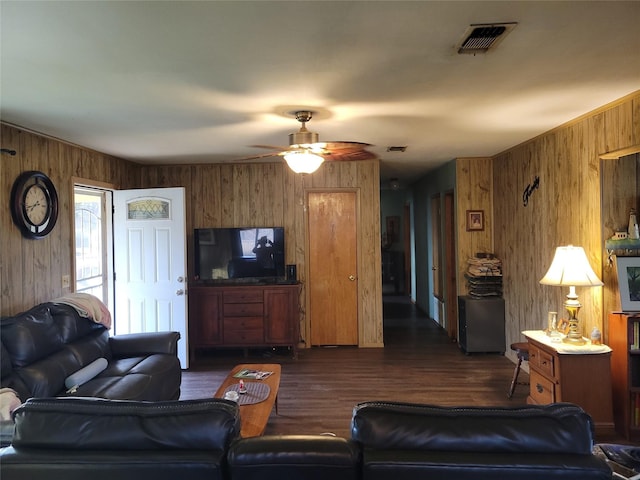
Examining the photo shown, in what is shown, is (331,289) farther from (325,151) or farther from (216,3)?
(216,3)

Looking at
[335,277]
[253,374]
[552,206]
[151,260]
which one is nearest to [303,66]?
[253,374]

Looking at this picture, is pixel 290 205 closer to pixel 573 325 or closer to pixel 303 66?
pixel 303 66

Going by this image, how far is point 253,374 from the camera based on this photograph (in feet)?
11.0

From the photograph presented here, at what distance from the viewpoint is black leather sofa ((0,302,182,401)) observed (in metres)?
2.73

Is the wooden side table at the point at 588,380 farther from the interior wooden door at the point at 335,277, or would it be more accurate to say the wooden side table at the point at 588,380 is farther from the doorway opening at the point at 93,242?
the doorway opening at the point at 93,242

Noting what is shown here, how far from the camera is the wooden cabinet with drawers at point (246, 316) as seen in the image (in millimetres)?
5219

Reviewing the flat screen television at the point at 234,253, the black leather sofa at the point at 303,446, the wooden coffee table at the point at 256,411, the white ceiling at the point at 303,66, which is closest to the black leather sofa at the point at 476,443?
the black leather sofa at the point at 303,446

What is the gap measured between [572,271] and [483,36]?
201cm

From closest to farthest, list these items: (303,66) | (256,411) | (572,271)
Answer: (303,66)
(256,411)
(572,271)

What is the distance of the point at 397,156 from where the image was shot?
17.6 ft

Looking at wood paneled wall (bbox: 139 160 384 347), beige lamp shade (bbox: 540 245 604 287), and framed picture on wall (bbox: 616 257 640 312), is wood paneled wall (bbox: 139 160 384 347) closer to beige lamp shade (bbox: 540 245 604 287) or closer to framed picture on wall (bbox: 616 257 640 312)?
beige lamp shade (bbox: 540 245 604 287)

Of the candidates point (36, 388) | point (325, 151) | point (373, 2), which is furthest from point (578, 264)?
point (36, 388)

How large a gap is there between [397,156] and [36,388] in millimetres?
4361

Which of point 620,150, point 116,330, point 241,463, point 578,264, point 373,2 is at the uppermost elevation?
point 373,2
